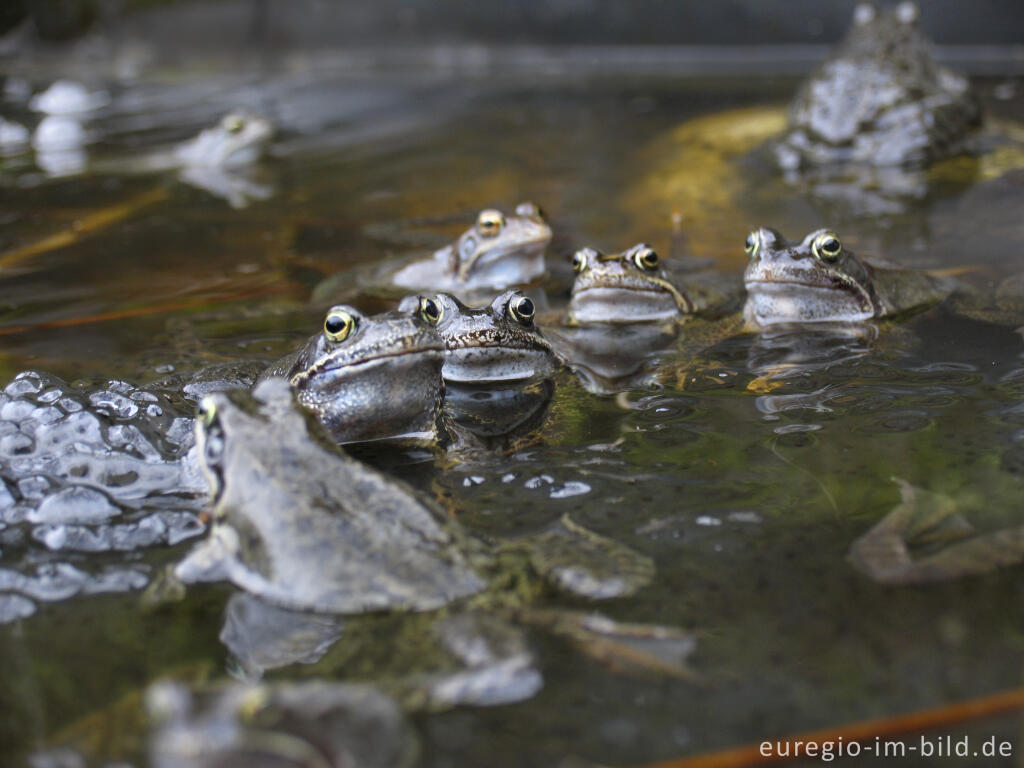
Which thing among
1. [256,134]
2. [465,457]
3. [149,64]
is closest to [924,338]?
[465,457]

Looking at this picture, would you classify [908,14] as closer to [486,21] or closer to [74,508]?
[486,21]

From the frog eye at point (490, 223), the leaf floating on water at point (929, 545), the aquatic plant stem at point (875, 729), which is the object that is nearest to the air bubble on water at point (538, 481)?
the leaf floating on water at point (929, 545)

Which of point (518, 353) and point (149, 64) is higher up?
point (149, 64)

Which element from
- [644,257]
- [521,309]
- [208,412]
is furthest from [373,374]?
[644,257]

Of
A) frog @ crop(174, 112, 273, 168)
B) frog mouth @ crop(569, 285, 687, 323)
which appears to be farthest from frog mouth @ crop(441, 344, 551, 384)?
frog @ crop(174, 112, 273, 168)

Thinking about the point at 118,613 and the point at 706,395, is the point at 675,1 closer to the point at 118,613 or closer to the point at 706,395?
the point at 706,395

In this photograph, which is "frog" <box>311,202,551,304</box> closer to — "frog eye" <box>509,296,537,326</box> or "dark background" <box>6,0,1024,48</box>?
"frog eye" <box>509,296,537,326</box>

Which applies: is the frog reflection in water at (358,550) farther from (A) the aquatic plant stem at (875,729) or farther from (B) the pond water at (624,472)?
(A) the aquatic plant stem at (875,729)
